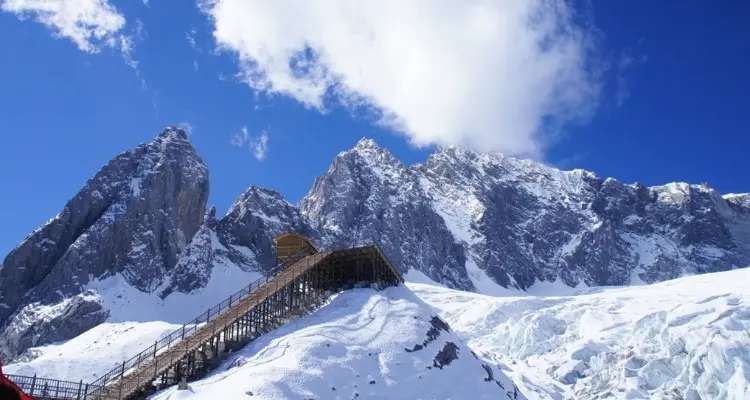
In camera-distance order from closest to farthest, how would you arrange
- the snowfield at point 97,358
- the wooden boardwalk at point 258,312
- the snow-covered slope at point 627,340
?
the wooden boardwalk at point 258,312 < the snowfield at point 97,358 < the snow-covered slope at point 627,340

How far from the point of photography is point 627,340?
301 ft

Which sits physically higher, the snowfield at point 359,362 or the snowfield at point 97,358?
the snowfield at point 97,358

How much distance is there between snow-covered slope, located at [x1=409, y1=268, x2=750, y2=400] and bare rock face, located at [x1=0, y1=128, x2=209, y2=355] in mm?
66707

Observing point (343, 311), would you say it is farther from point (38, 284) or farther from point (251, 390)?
point (38, 284)

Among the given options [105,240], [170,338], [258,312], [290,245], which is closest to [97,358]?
[170,338]

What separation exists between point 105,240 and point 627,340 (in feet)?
335

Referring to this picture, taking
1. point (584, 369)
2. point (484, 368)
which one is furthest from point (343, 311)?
point (584, 369)

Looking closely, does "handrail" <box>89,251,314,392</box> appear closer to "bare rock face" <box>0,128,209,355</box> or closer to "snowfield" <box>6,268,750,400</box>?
"snowfield" <box>6,268,750,400</box>

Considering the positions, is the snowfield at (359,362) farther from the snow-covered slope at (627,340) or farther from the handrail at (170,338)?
the snow-covered slope at (627,340)

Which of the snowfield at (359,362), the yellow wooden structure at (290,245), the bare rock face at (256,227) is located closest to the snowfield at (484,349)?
the snowfield at (359,362)

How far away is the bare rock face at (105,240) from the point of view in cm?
12812

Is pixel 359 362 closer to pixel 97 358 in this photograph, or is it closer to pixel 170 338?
pixel 170 338

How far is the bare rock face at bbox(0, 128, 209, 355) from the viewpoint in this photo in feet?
420

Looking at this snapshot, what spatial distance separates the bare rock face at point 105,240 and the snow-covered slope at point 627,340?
219 ft
